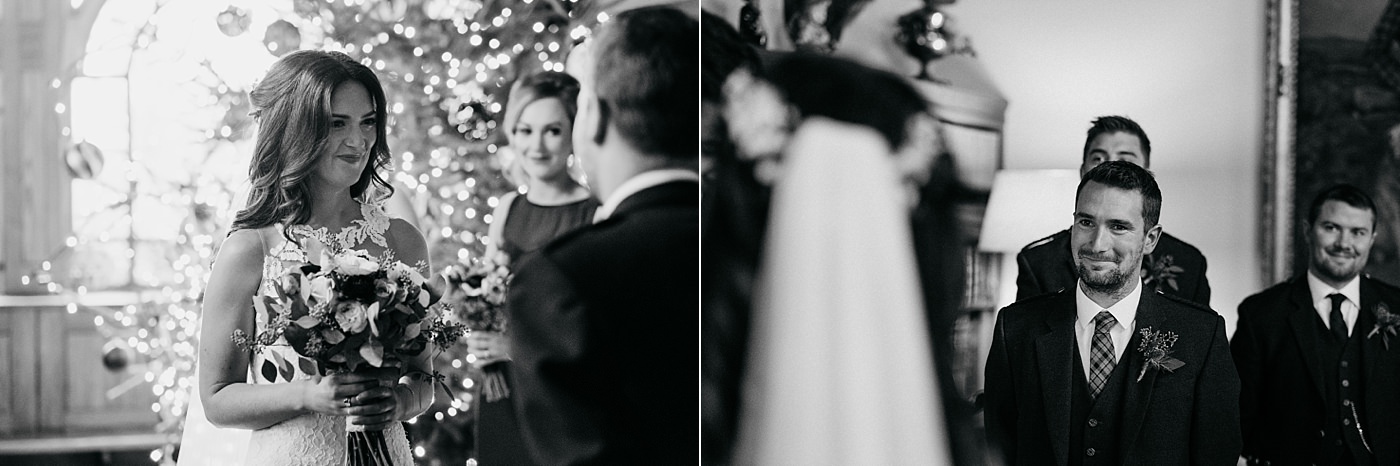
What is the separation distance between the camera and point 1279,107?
3.71 m

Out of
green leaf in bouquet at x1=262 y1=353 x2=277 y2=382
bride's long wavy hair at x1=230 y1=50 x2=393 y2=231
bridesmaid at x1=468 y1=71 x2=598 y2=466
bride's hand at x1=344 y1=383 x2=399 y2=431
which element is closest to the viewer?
bride's hand at x1=344 y1=383 x2=399 y2=431

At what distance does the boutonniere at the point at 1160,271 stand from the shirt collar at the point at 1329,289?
0.39 meters

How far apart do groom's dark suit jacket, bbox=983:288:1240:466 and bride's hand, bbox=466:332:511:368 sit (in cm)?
175

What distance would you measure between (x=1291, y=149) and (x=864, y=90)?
1413 mm

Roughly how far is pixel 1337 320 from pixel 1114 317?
0.70m

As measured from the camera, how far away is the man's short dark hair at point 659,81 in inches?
166

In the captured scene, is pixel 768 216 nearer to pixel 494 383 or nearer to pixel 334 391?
pixel 494 383

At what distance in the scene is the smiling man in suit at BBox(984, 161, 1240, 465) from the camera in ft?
11.9

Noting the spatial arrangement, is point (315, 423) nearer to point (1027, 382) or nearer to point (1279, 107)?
point (1027, 382)

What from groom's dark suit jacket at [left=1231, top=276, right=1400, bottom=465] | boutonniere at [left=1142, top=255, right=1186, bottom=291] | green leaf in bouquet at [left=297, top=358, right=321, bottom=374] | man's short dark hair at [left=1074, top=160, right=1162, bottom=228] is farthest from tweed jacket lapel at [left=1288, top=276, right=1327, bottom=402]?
green leaf in bouquet at [left=297, top=358, right=321, bottom=374]

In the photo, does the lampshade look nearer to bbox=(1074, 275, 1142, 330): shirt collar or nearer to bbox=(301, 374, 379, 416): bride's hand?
bbox=(1074, 275, 1142, 330): shirt collar

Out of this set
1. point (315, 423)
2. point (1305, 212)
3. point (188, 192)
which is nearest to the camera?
point (315, 423)

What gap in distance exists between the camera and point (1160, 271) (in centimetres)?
376

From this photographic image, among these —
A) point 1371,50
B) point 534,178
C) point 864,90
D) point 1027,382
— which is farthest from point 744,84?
point 1371,50
